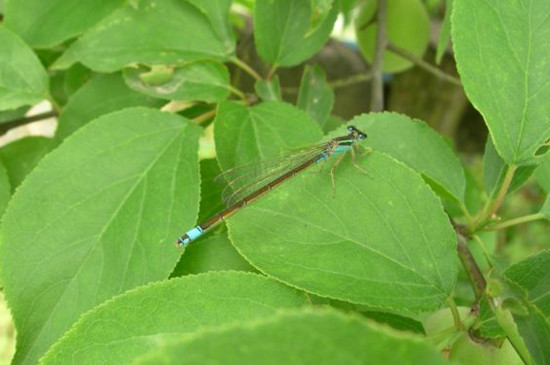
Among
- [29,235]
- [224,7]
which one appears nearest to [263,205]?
[29,235]

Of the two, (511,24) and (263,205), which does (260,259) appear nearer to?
(263,205)

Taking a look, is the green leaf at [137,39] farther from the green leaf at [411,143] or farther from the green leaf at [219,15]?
the green leaf at [411,143]

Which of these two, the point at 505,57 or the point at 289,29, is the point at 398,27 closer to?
the point at 289,29

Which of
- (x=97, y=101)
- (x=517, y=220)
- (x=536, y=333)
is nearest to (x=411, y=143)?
(x=517, y=220)

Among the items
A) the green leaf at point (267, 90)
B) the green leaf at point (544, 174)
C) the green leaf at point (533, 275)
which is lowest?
the green leaf at point (533, 275)

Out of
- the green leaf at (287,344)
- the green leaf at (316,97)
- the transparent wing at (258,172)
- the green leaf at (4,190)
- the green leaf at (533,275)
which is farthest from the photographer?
the green leaf at (316,97)

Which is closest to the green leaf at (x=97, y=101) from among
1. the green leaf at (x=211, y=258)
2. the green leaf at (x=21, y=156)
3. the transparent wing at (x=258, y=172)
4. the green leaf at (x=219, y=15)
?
the green leaf at (x=21, y=156)

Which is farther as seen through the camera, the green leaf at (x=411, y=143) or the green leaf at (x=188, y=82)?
the green leaf at (x=188, y=82)
